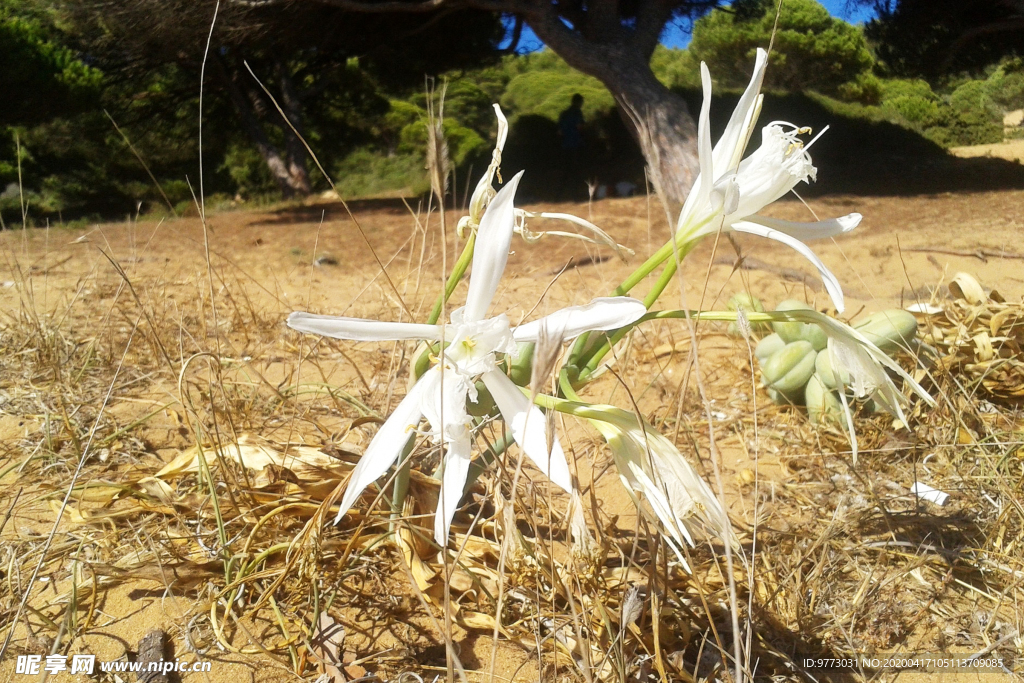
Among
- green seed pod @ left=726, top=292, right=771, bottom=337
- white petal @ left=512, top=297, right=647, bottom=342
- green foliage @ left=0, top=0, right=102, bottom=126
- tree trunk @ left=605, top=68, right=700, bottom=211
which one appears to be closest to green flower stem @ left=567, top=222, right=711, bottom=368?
white petal @ left=512, top=297, right=647, bottom=342

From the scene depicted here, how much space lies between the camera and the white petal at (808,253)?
0.67 metres

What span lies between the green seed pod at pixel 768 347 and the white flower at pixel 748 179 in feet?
3.53

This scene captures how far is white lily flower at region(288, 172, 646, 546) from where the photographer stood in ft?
2.02

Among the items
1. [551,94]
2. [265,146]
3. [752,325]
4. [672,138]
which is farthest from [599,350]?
[551,94]

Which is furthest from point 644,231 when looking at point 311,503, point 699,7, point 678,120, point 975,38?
point 975,38

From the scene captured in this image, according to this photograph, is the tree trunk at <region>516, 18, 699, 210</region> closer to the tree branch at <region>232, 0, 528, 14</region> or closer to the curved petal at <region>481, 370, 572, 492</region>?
the tree branch at <region>232, 0, 528, 14</region>

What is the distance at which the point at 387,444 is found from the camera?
2.15 ft

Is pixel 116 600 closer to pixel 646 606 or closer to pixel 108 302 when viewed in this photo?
pixel 646 606

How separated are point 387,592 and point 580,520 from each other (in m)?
0.45

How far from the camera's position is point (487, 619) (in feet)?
3.03

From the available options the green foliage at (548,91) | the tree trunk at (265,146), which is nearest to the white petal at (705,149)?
the tree trunk at (265,146)

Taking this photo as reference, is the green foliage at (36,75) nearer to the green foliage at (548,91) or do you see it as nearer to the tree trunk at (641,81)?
the green foliage at (548,91)

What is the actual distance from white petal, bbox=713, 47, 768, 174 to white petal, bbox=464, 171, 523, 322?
30cm

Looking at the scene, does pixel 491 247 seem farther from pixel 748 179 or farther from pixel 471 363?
pixel 748 179
